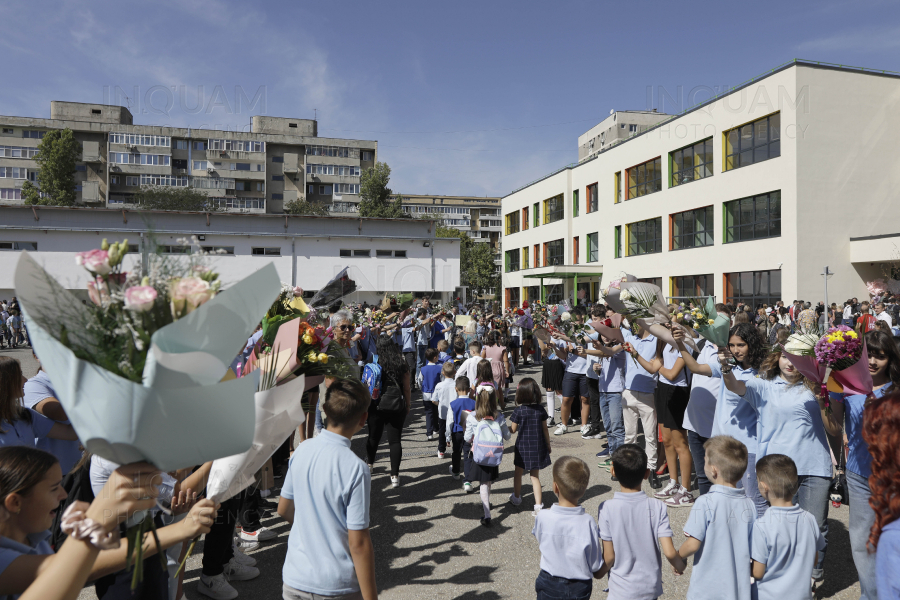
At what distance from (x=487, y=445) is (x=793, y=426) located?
2.90 m

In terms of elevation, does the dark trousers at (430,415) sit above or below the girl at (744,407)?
below

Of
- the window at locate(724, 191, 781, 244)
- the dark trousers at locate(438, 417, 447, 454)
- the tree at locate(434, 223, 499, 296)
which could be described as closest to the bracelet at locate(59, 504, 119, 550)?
the dark trousers at locate(438, 417, 447, 454)

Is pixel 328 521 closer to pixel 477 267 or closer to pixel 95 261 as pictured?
pixel 95 261

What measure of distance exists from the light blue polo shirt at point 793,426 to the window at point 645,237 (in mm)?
26242

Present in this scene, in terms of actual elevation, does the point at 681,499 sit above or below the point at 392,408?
below

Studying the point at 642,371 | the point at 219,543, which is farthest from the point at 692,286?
the point at 219,543

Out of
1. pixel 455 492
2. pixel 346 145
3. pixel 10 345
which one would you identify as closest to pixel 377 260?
pixel 10 345

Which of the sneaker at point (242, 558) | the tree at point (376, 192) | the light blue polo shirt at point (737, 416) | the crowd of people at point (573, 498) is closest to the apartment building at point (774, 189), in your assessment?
the crowd of people at point (573, 498)

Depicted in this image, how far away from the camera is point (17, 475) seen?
199 centimetres

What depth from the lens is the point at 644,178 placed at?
30.0m

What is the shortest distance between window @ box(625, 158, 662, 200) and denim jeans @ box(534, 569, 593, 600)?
2884 centimetres

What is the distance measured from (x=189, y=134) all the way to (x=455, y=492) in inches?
2747

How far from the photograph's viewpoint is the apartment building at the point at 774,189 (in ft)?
68.2

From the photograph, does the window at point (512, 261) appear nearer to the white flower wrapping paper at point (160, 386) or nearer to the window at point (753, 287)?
the window at point (753, 287)
